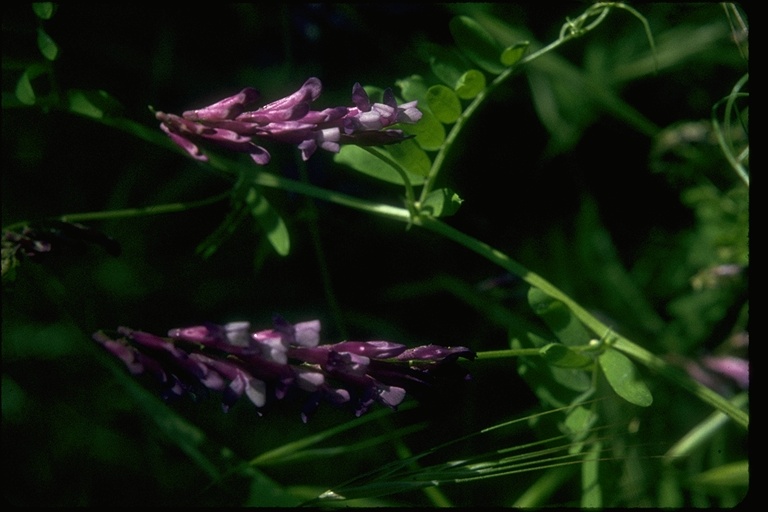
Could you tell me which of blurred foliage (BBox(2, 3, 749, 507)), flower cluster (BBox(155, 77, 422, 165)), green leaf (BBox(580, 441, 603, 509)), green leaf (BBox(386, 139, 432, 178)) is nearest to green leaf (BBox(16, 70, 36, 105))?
blurred foliage (BBox(2, 3, 749, 507))

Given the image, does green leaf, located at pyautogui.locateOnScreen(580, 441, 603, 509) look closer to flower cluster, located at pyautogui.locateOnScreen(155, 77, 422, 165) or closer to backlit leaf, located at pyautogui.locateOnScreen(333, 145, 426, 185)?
backlit leaf, located at pyautogui.locateOnScreen(333, 145, 426, 185)

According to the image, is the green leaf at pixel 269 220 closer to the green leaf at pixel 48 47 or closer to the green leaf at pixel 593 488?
the green leaf at pixel 48 47

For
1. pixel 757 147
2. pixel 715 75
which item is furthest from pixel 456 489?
pixel 715 75

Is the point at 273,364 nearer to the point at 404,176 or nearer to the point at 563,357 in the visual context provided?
the point at 404,176

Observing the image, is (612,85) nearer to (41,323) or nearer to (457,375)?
(457,375)

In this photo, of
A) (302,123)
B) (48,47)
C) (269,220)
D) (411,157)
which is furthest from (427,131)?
(48,47)

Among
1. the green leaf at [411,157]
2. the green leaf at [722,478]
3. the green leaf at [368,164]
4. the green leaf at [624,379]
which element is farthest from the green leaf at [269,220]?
the green leaf at [722,478]
